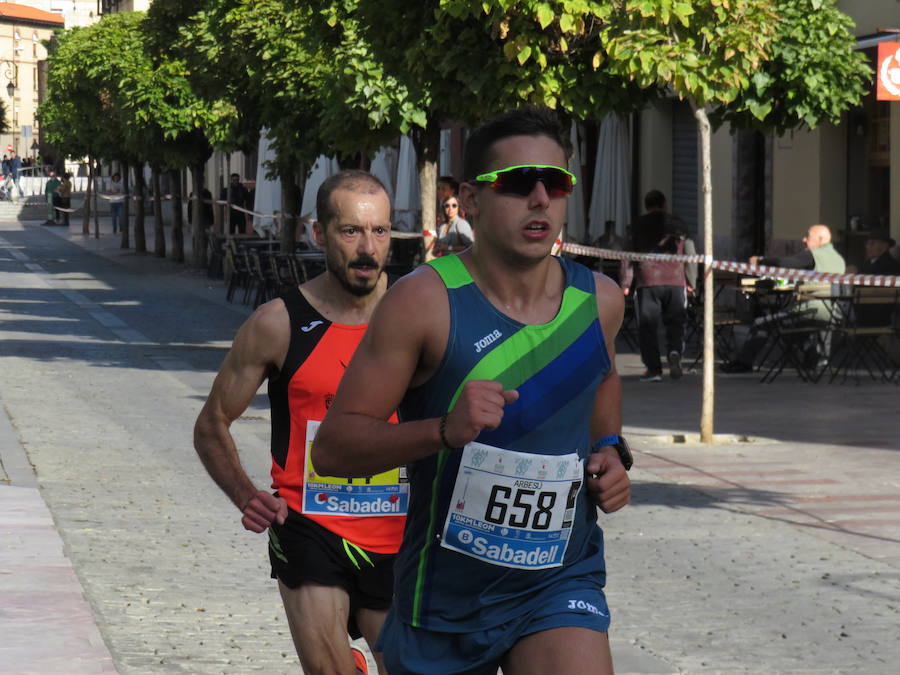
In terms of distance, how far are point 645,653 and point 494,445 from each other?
329cm

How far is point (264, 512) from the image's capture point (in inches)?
175

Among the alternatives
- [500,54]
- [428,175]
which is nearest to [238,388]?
[500,54]

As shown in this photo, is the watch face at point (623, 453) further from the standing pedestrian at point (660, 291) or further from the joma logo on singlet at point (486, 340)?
the standing pedestrian at point (660, 291)

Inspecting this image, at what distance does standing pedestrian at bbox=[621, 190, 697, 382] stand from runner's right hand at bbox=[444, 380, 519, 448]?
1352cm

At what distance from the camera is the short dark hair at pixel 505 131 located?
3619 mm

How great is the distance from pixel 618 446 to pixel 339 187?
1474mm

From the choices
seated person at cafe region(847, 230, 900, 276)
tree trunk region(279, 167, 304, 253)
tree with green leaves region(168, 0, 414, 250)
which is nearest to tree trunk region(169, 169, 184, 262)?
tree trunk region(279, 167, 304, 253)

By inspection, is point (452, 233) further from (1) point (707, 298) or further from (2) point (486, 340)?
(2) point (486, 340)

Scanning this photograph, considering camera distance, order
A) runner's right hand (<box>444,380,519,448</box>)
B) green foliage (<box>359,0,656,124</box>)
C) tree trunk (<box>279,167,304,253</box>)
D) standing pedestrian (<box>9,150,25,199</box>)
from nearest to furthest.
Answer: runner's right hand (<box>444,380,519,448</box>) < green foliage (<box>359,0,656,124</box>) < tree trunk (<box>279,167,304,253</box>) < standing pedestrian (<box>9,150,25,199</box>)

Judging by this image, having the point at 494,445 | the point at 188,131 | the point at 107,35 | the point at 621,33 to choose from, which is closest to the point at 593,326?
the point at 494,445

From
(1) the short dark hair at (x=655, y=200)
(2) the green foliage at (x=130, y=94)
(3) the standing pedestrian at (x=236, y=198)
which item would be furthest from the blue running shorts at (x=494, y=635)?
(3) the standing pedestrian at (x=236, y=198)

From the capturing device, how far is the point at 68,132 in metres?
54.2

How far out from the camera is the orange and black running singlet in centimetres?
456

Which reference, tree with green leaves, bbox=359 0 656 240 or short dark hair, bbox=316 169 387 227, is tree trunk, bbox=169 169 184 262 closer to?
tree with green leaves, bbox=359 0 656 240
